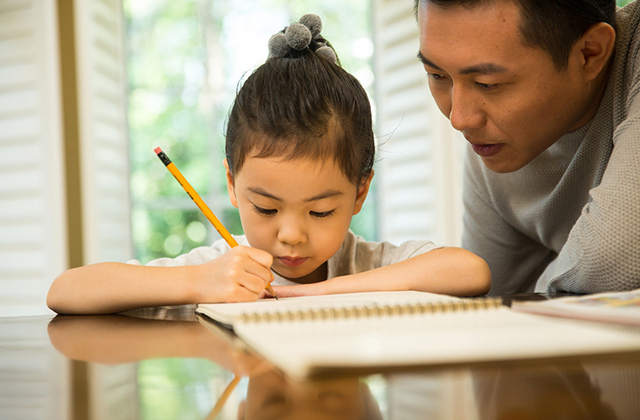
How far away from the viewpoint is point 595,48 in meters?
1.16

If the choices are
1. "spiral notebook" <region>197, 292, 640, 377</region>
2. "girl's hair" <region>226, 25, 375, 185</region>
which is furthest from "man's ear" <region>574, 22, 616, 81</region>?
"spiral notebook" <region>197, 292, 640, 377</region>

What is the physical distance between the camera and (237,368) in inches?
16.5

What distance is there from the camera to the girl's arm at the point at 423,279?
94 centimetres

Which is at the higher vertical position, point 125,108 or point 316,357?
point 125,108

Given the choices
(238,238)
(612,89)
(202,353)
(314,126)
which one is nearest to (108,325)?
(202,353)

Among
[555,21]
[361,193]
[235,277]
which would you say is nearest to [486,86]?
[555,21]

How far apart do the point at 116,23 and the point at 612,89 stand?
248 cm

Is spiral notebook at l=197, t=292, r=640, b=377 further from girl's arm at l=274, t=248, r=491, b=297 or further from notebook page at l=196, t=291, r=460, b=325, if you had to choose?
girl's arm at l=274, t=248, r=491, b=297

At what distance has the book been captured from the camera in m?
0.49

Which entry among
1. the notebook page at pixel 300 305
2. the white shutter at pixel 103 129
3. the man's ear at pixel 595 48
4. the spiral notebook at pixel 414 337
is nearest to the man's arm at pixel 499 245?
the man's ear at pixel 595 48

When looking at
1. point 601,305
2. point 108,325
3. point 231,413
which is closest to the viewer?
point 231,413

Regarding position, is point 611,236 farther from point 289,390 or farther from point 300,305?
point 289,390

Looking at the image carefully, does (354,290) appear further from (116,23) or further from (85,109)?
(116,23)

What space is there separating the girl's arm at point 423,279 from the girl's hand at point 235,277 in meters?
0.10
